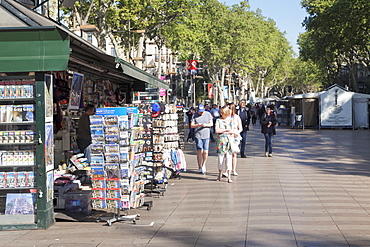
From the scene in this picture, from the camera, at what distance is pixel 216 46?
51531 millimetres

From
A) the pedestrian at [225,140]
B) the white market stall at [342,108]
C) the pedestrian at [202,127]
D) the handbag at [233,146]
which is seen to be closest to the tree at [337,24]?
the white market stall at [342,108]

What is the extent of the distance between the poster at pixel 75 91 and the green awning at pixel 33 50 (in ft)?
12.4

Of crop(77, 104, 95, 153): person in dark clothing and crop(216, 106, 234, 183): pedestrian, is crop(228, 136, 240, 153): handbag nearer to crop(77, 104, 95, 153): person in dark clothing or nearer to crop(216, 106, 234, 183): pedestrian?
crop(216, 106, 234, 183): pedestrian

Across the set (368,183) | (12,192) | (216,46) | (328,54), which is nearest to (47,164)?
(12,192)

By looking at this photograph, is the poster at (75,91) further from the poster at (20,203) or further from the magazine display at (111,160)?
the poster at (20,203)

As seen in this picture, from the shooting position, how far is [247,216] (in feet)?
27.6

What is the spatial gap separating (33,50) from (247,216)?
418 cm

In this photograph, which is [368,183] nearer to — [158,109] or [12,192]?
[158,109]

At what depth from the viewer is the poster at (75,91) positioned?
11719 millimetres

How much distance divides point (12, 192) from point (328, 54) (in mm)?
35859

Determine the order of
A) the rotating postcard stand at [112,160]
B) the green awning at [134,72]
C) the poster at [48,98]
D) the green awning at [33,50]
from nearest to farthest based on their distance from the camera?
the green awning at [33,50], the poster at [48,98], the rotating postcard stand at [112,160], the green awning at [134,72]

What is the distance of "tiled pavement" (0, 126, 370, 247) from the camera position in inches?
278

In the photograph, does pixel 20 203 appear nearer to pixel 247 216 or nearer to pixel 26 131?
pixel 26 131

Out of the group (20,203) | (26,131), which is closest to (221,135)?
(26,131)
